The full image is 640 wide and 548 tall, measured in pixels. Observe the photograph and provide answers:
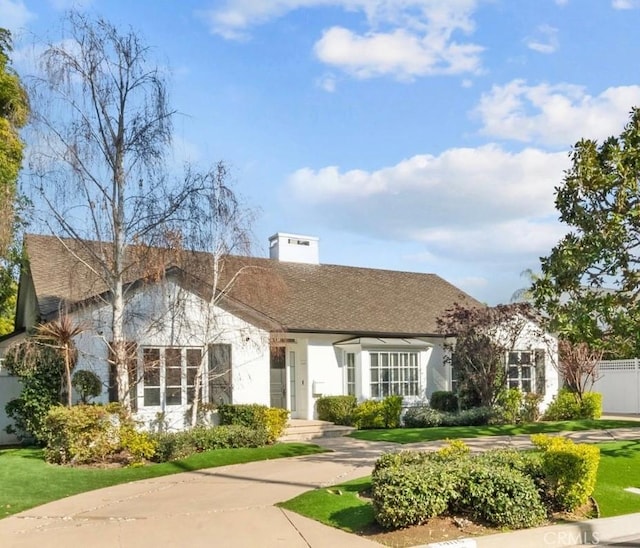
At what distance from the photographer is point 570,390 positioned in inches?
A: 977

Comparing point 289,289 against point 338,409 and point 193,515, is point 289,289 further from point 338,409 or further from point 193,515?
point 193,515

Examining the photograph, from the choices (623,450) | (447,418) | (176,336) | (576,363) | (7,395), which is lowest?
(623,450)

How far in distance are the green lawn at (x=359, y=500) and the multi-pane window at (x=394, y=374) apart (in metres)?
10.6

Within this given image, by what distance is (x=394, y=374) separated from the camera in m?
22.9

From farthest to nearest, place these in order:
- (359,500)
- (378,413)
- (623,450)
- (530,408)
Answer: (530,408), (378,413), (623,450), (359,500)

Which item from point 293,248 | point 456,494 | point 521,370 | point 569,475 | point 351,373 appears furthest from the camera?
point 293,248

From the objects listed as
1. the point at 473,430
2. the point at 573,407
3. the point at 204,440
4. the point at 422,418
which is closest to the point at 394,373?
the point at 422,418

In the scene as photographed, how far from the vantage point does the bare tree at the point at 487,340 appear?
69.7ft

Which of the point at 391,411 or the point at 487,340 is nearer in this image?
the point at 391,411

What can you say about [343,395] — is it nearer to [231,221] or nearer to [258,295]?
[258,295]

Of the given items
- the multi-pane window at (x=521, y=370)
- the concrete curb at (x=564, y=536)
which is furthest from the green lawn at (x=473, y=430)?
the concrete curb at (x=564, y=536)

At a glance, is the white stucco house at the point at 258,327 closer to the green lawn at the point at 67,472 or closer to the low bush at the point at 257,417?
the low bush at the point at 257,417

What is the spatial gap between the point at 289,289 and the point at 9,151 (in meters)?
10.3

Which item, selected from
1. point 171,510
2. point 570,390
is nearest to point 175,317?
point 171,510
